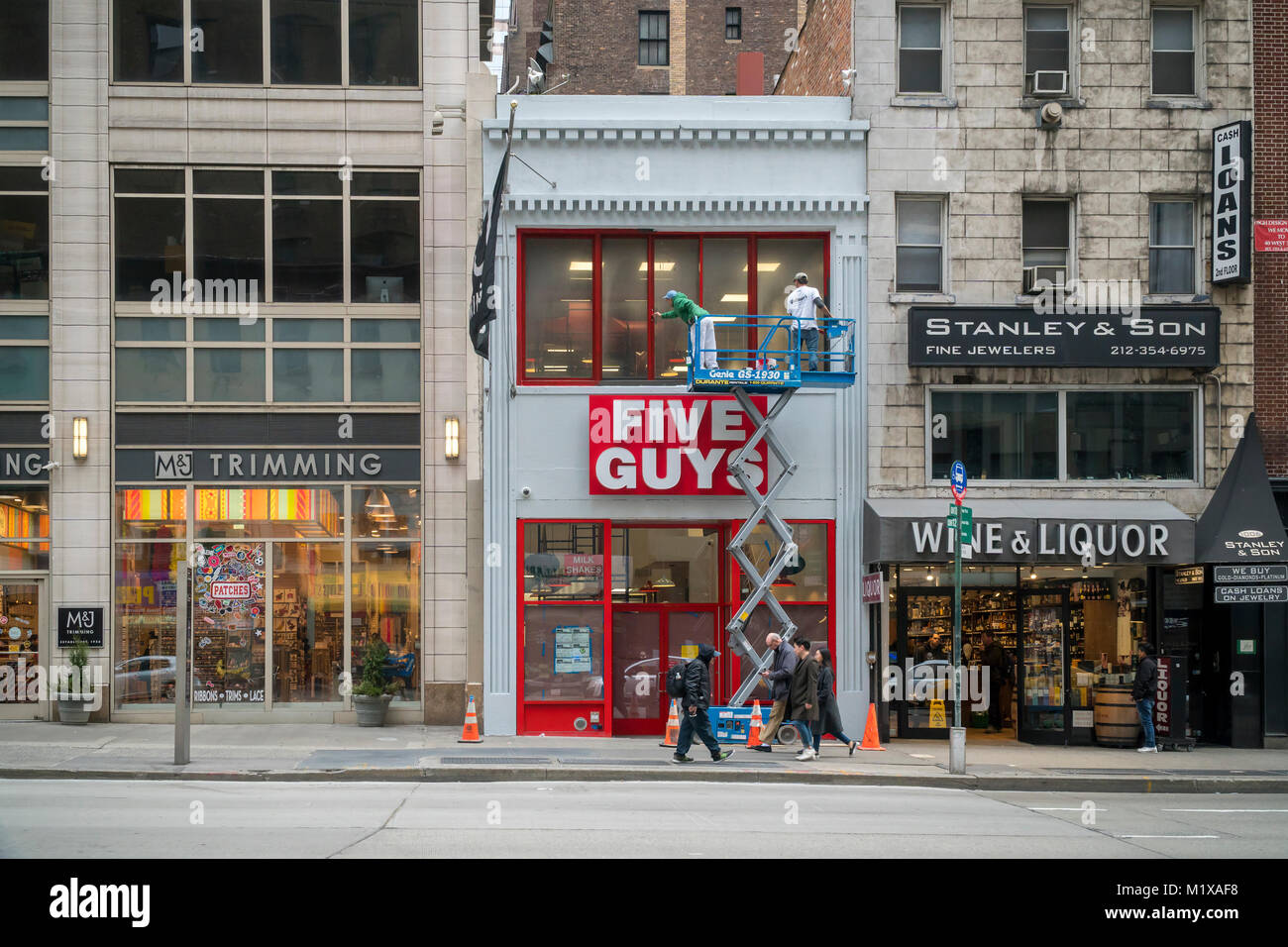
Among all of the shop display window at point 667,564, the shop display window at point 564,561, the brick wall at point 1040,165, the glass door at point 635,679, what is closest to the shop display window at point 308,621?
the shop display window at point 564,561

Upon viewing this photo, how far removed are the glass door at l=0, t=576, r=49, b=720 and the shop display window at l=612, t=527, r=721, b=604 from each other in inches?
395

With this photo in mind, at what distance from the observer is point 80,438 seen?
871 inches

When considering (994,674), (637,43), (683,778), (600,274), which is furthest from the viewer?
(637,43)

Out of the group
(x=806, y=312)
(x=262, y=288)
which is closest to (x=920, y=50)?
(x=806, y=312)

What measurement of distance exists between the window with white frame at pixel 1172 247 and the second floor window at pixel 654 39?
93.5ft

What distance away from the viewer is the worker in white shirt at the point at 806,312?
848 inches

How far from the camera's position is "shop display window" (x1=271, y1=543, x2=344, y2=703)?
22438 mm

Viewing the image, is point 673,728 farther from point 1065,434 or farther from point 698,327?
point 1065,434

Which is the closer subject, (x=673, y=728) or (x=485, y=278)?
(x=485, y=278)

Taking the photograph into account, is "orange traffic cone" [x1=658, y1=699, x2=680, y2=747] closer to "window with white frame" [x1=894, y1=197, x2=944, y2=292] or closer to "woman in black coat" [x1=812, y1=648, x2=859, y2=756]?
"woman in black coat" [x1=812, y1=648, x2=859, y2=756]

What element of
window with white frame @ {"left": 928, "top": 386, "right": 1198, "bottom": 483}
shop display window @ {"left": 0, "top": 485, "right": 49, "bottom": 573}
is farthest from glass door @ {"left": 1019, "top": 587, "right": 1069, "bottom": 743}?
shop display window @ {"left": 0, "top": 485, "right": 49, "bottom": 573}

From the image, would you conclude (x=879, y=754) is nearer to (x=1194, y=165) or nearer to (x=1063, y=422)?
(x=1063, y=422)

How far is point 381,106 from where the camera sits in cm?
2303

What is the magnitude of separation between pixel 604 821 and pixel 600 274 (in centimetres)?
1190
